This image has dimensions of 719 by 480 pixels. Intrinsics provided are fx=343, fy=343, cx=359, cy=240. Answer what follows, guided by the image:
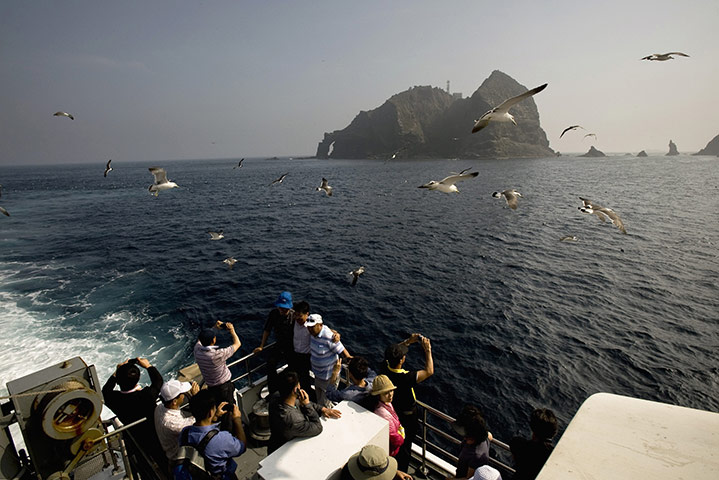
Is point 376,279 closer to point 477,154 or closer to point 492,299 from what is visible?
point 492,299

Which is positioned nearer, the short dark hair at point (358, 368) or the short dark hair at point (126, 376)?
the short dark hair at point (358, 368)

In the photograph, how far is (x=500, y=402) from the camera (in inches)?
459

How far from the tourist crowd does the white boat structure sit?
22 centimetres

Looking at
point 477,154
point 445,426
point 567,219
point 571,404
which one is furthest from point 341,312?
point 477,154

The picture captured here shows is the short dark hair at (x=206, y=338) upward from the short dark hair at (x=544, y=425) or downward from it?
upward

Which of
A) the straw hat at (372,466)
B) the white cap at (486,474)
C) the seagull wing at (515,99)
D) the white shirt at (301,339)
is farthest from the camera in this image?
the seagull wing at (515,99)

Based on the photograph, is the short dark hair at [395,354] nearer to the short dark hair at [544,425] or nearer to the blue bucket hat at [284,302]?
the short dark hair at [544,425]

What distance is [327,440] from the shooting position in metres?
3.28

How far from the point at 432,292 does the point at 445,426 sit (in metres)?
9.83

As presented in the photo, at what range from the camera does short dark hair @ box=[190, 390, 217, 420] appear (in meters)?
3.36

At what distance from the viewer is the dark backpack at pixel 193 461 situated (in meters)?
3.21

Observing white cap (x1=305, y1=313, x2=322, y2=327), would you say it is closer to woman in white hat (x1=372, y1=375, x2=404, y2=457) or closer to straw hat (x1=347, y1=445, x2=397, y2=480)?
woman in white hat (x1=372, y1=375, x2=404, y2=457)

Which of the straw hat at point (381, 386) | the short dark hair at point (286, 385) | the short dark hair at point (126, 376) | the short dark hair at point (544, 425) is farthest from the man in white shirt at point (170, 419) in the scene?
the short dark hair at point (544, 425)

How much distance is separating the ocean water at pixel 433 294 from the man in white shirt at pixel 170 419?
31.0 feet
